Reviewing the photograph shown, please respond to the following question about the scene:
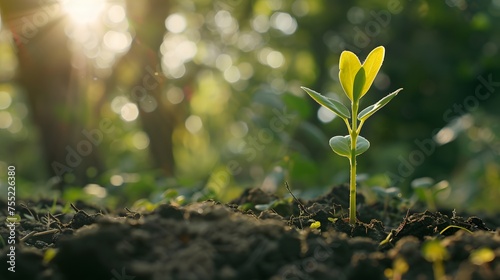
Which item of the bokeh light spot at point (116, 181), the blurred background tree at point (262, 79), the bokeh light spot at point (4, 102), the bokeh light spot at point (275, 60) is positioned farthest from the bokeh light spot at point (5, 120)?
the bokeh light spot at point (116, 181)

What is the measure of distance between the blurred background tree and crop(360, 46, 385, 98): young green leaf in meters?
1.19

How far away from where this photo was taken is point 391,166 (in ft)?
22.0

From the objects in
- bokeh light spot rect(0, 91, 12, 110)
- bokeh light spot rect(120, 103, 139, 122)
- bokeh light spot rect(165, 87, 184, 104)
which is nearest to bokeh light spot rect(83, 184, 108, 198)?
bokeh light spot rect(120, 103, 139, 122)

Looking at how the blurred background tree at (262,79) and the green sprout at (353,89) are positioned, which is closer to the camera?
the green sprout at (353,89)

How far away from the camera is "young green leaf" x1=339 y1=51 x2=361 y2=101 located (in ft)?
4.88

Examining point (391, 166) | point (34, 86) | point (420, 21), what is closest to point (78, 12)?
point (34, 86)

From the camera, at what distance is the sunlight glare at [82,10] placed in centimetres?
489

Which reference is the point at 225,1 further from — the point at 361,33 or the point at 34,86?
the point at 34,86

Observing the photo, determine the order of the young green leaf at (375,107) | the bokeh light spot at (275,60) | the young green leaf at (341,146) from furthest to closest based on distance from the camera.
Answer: the bokeh light spot at (275,60) → the young green leaf at (341,146) → the young green leaf at (375,107)

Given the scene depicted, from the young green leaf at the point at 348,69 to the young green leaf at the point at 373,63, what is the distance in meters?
0.03

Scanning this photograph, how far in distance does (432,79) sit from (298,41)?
2.26 meters

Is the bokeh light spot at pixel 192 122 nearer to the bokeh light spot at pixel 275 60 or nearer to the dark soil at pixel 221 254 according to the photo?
the bokeh light spot at pixel 275 60

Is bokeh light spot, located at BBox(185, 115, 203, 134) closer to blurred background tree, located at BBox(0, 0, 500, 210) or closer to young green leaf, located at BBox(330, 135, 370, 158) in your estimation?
blurred background tree, located at BBox(0, 0, 500, 210)

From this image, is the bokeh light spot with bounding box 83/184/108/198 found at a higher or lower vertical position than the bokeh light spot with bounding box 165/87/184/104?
lower
